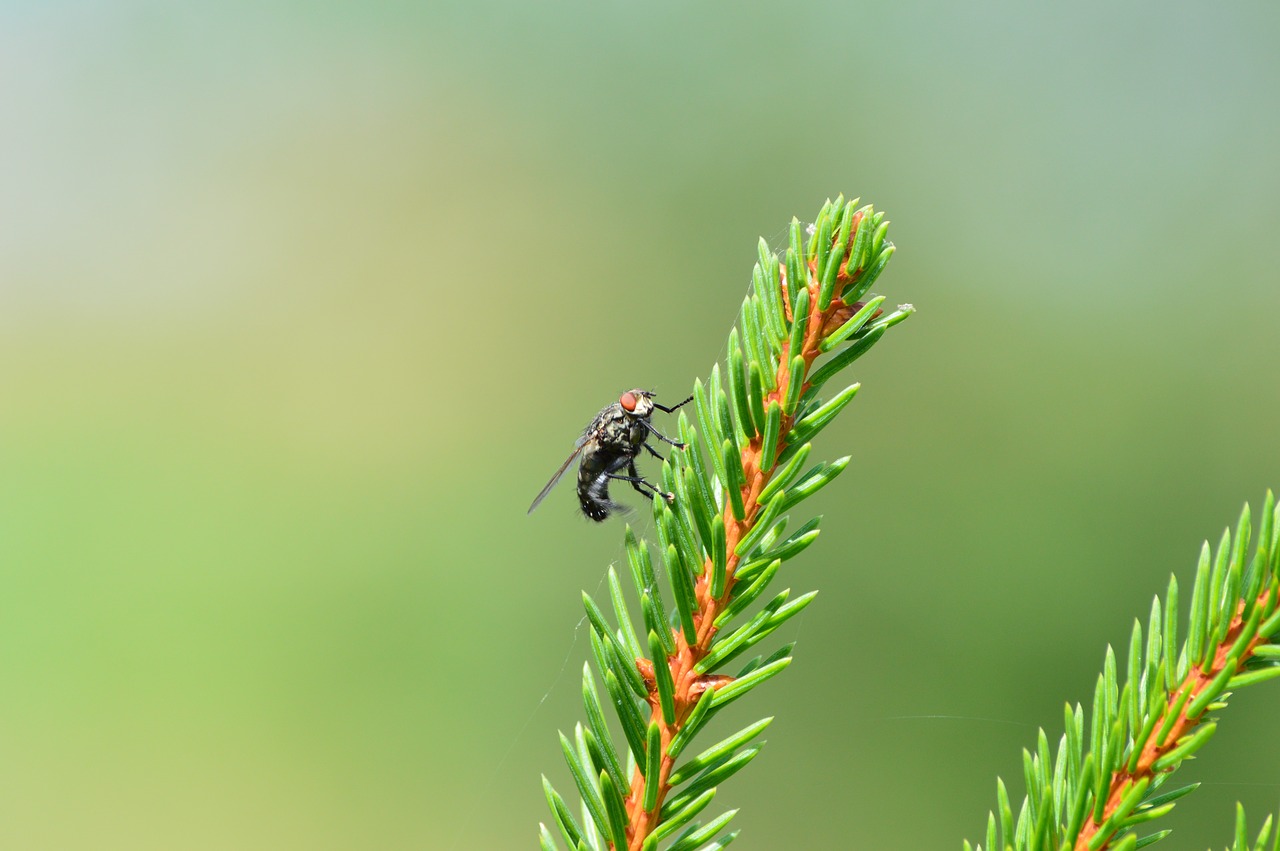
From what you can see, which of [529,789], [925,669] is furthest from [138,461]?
[925,669]

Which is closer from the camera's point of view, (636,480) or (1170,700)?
(1170,700)

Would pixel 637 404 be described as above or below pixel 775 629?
above

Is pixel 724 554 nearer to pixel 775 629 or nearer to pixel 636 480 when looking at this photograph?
pixel 775 629

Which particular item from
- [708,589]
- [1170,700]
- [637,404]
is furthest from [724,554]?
[637,404]

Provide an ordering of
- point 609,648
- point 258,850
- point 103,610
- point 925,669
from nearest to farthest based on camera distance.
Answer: point 609,648, point 925,669, point 258,850, point 103,610

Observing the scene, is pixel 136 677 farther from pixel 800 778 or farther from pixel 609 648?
pixel 609 648

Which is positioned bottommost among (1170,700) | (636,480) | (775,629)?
(1170,700)

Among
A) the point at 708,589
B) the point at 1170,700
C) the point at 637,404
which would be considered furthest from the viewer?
the point at 637,404
